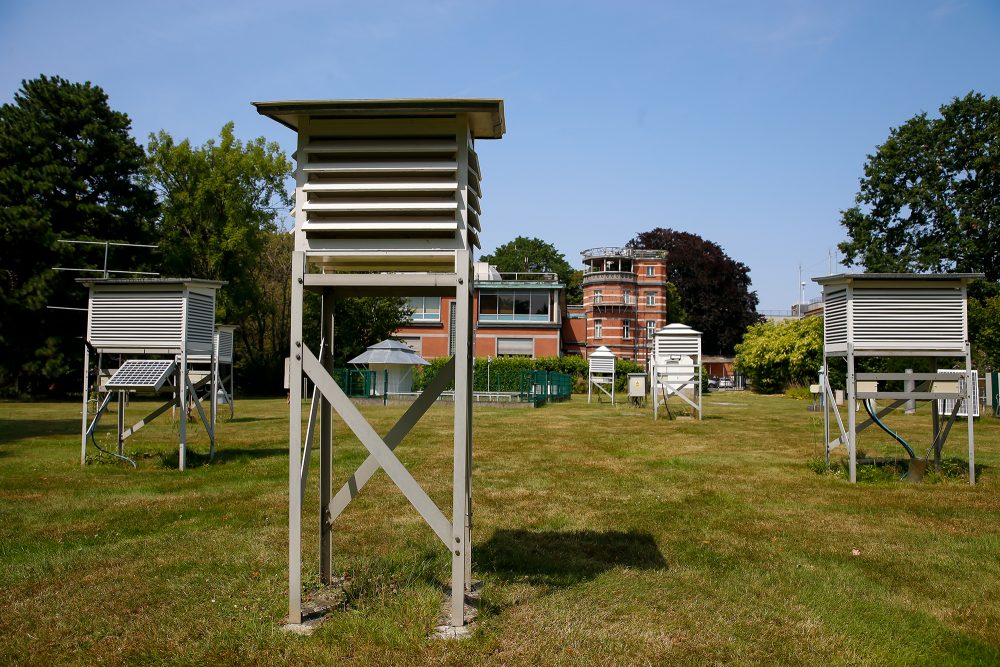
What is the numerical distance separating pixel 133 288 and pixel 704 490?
8.65 metres

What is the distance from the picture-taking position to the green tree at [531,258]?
99625mm

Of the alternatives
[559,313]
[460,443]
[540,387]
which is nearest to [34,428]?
[460,443]

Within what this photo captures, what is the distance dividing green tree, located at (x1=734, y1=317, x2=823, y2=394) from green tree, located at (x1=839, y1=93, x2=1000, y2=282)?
17.5 feet

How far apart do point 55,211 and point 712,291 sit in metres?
58.5

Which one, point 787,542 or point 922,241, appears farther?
point 922,241

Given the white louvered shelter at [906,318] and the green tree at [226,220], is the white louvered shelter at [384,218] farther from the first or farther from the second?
the green tree at [226,220]

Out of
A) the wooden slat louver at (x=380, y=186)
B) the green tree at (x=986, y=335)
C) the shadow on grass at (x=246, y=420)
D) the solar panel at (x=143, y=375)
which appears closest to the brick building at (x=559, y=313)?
the green tree at (x=986, y=335)

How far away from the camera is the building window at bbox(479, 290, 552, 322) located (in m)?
61.2

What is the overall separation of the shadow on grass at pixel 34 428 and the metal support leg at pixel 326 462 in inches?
513

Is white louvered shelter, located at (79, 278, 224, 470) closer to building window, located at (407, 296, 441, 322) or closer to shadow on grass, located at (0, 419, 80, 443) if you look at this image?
shadow on grass, located at (0, 419, 80, 443)

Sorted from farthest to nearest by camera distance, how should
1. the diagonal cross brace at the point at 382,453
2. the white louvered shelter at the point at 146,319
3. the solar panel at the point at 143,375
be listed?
the white louvered shelter at the point at 146,319
the solar panel at the point at 143,375
the diagonal cross brace at the point at 382,453

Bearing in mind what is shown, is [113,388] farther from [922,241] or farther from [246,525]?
[922,241]

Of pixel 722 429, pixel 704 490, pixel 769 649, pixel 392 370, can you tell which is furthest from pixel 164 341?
pixel 392 370

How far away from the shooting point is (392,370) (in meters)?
36.3
